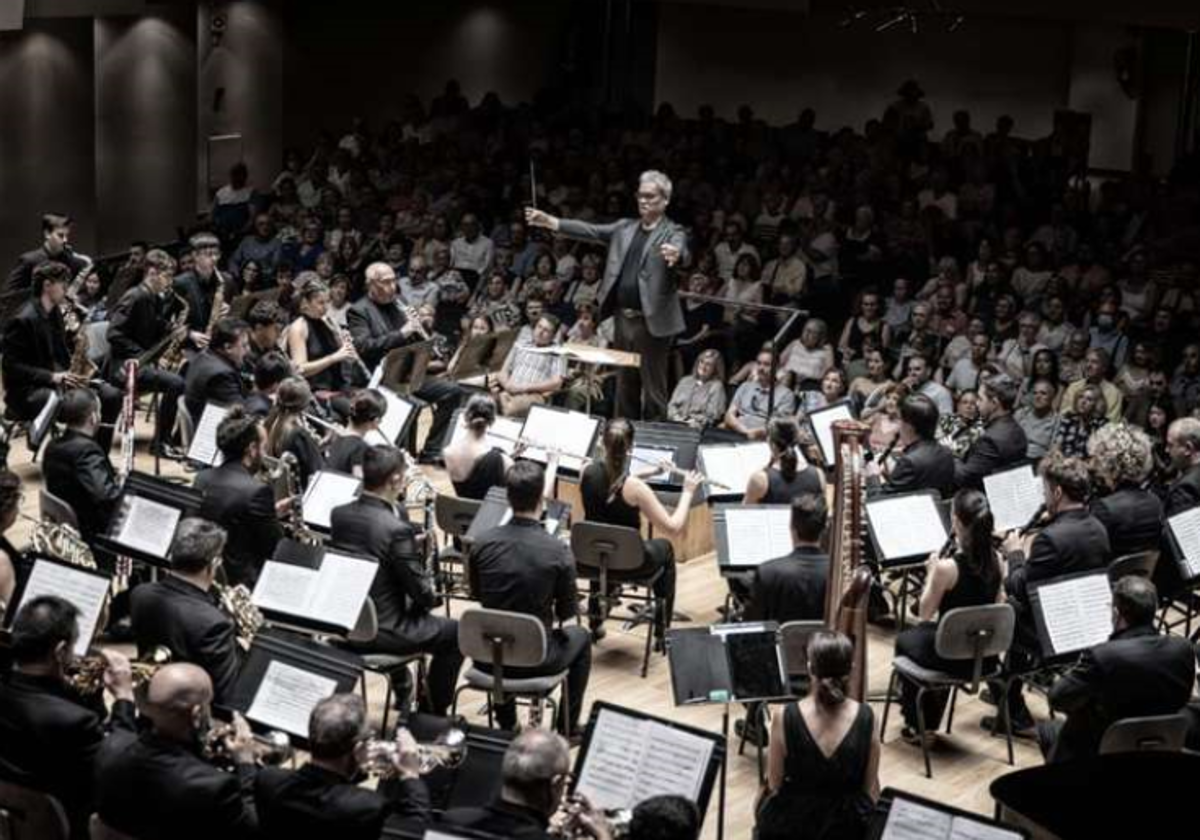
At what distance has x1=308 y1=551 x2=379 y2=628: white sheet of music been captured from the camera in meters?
6.95

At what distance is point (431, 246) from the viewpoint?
14578mm

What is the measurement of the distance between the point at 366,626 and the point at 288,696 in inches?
42.7

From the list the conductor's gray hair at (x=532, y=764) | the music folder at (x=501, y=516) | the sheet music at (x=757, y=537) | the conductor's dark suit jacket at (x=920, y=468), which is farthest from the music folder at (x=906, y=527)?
the conductor's gray hair at (x=532, y=764)

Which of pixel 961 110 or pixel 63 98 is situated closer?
pixel 63 98

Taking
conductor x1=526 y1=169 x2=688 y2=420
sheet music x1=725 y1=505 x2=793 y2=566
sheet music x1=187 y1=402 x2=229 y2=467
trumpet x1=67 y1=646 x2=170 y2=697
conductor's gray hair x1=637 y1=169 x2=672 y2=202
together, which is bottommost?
trumpet x1=67 y1=646 x2=170 y2=697

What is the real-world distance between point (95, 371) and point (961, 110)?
957 cm

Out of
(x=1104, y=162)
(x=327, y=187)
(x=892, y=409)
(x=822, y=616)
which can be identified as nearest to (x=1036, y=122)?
(x=1104, y=162)

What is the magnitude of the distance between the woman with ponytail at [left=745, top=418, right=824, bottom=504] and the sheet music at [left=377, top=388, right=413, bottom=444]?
2.11m

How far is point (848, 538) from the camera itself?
634 centimetres

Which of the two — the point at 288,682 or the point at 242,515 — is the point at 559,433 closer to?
the point at 242,515

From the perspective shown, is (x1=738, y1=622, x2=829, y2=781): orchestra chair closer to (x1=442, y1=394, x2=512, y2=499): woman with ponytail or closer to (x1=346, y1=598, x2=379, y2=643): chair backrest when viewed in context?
(x1=346, y1=598, x2=379, y2=643): chair backrest

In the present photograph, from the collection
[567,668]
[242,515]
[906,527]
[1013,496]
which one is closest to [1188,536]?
[1013,496]

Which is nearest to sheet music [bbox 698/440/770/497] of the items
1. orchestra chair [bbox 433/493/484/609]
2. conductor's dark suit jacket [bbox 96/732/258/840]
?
orchestra chair [bbox 433/493/484/609]

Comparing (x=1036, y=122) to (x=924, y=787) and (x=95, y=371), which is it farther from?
(x=924, y=787)
